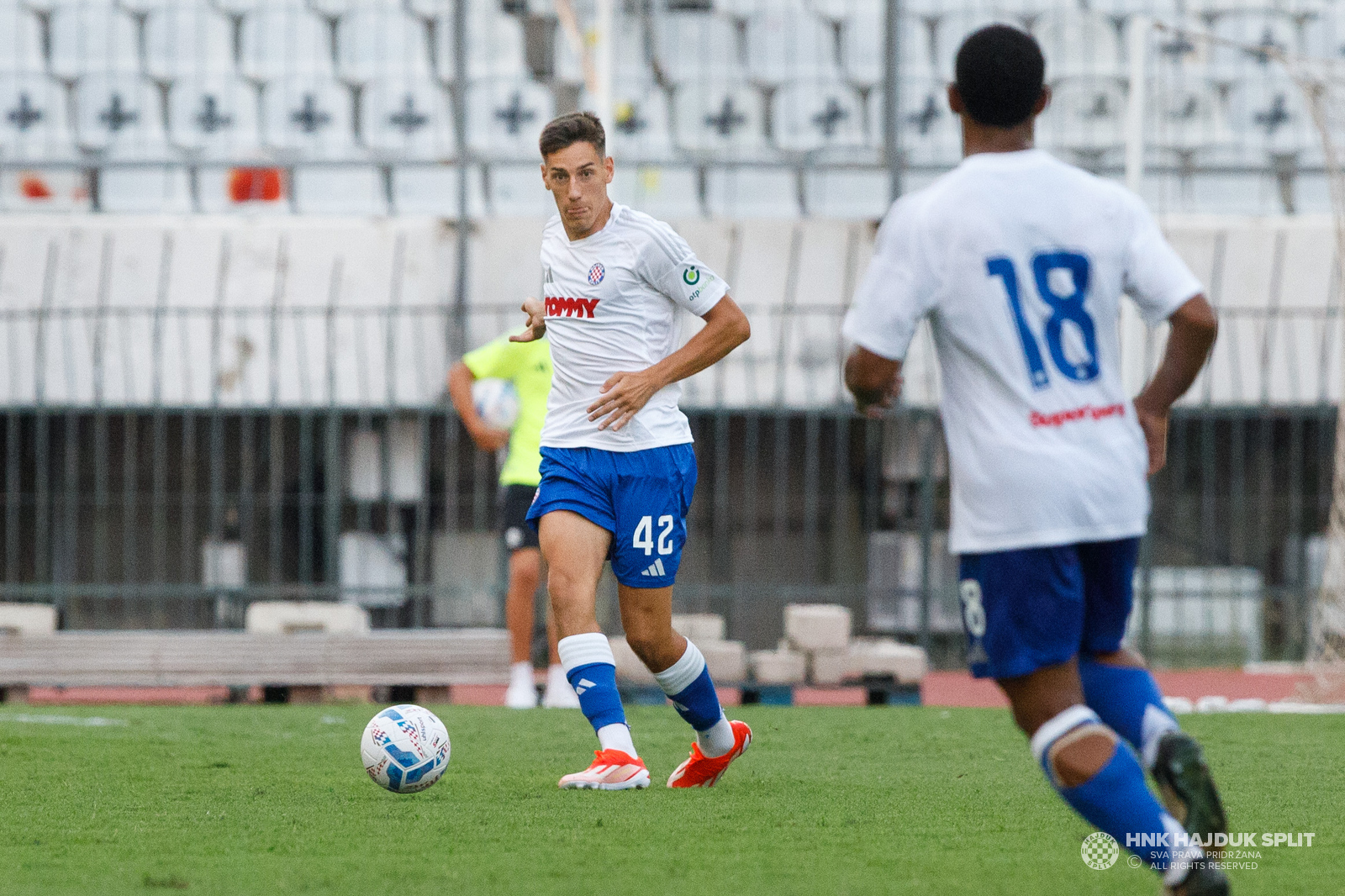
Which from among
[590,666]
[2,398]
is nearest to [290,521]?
[2,398]

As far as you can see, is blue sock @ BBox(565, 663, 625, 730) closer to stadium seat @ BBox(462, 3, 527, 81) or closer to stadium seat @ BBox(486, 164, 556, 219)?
stadium seat @ BBox(486, 164, 556, 219)

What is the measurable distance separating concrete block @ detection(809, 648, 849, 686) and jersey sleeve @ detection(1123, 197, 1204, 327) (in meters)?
6.06

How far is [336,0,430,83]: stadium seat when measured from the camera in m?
14.1

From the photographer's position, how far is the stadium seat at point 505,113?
13414 millimetres

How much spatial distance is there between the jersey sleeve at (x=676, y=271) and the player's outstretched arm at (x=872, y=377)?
185 centimetres

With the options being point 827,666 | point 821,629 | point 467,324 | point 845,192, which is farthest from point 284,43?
point 827,666

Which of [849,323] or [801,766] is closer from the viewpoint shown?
[849,323]

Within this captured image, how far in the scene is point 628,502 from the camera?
461cm

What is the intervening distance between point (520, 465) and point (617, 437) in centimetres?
327

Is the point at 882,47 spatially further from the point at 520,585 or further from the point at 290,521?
the point at 520,585

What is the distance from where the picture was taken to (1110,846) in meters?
3.47

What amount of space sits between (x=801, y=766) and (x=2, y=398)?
784 cm

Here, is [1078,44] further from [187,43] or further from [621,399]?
[621,399]

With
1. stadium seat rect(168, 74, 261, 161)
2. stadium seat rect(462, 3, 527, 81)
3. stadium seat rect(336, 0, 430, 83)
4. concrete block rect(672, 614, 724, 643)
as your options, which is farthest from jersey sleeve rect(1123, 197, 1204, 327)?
stadium seat rect(336, 0, 430, 83)
